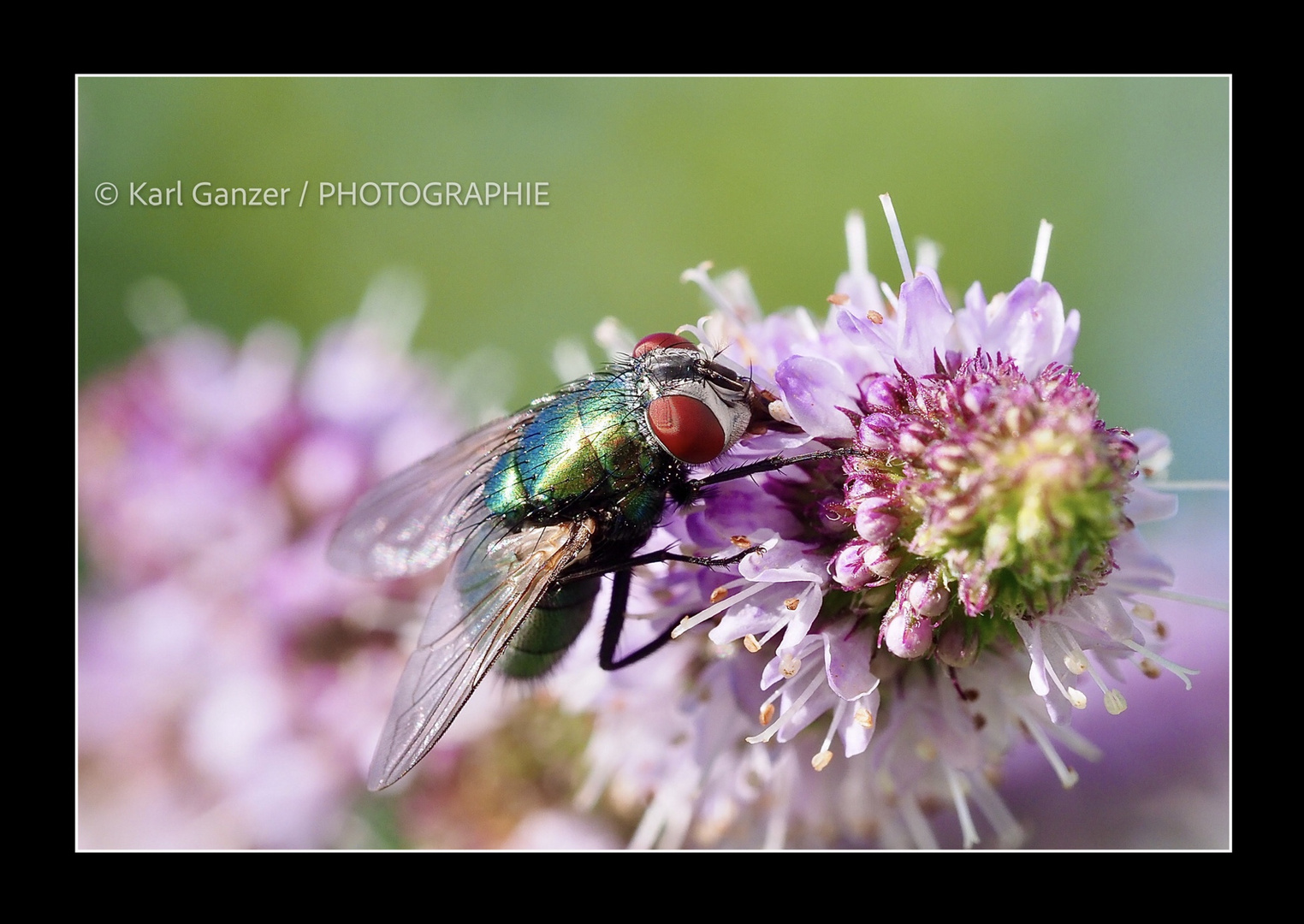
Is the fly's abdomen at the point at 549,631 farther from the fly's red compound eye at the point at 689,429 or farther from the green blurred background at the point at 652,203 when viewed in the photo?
the green blurred background at the point at 652,203

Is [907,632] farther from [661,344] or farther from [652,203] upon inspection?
[652,203]

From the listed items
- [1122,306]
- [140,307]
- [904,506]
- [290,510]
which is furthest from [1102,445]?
[140,307]

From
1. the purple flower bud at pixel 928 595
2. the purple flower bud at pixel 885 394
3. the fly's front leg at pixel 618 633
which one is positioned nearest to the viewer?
the purple flower bud at pixel 928 595

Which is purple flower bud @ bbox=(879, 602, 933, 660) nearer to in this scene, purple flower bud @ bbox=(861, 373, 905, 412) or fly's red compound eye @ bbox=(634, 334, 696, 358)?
purple flower bud @ bbox=(861, 373, 905, 412)

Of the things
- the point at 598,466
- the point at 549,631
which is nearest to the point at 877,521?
the point at 598,466

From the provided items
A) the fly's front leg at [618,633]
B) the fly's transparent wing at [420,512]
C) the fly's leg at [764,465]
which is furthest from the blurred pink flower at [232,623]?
the fly's leg at [764,465]

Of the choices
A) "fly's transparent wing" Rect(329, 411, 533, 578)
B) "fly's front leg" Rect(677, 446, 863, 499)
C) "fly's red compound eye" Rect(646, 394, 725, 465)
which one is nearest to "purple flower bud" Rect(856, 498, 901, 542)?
"fly's front leg" Rect(677, 446, 863, 499)

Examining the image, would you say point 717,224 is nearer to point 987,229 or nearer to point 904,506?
point 987,229
